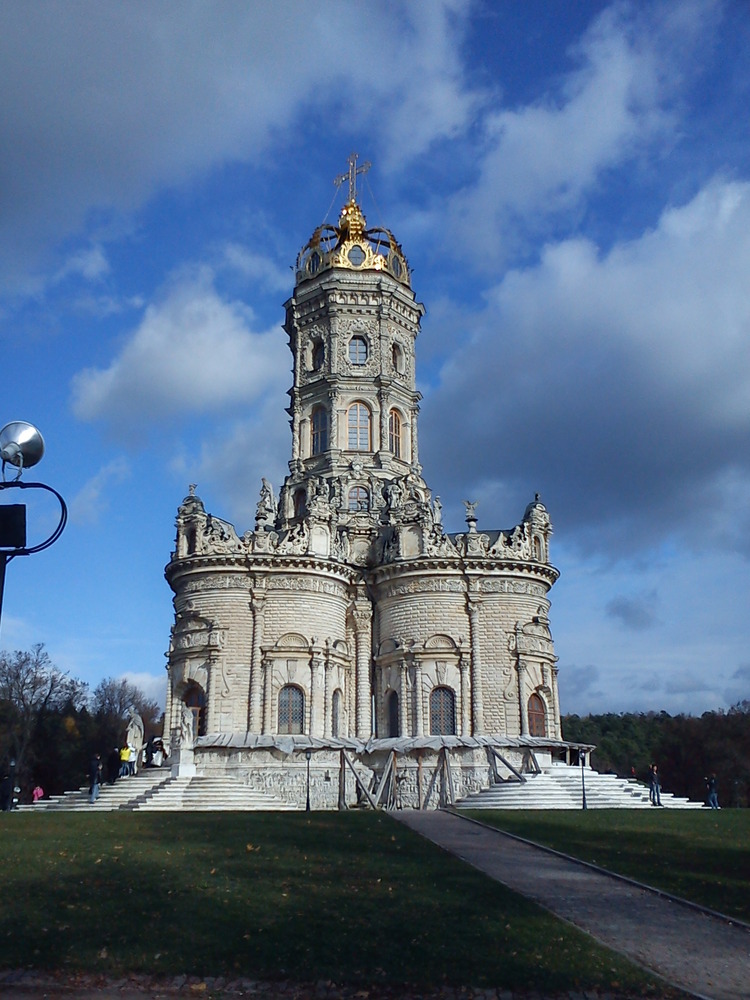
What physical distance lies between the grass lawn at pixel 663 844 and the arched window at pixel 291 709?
15924 millimetres

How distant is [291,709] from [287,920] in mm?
34164

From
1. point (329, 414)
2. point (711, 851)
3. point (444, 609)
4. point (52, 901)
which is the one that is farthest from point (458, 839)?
point (329, 414)

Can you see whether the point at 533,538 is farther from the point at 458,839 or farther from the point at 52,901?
the point at 52,901

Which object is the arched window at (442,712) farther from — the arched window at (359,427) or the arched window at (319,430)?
the arched window at (319,430)

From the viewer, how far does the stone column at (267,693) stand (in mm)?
44969

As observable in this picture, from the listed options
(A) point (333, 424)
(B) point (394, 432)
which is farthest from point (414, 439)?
(A) point (333, 424)

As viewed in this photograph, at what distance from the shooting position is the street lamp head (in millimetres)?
9414

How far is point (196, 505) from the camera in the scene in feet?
160

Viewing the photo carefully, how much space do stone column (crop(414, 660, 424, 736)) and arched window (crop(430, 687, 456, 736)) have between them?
0.61 meters

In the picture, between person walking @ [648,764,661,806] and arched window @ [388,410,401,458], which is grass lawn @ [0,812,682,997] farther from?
arched window @ [388,410,401,458]

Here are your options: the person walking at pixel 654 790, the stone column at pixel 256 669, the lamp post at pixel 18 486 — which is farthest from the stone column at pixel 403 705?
the lamp post at pixel 18 486

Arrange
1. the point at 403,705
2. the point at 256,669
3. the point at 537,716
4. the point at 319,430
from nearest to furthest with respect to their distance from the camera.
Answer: the point at 256,669 → the point at 403,705 → the point at 537,716 → the point at 319,430

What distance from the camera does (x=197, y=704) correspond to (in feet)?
153

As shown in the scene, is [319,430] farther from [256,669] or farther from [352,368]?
[256,669]
